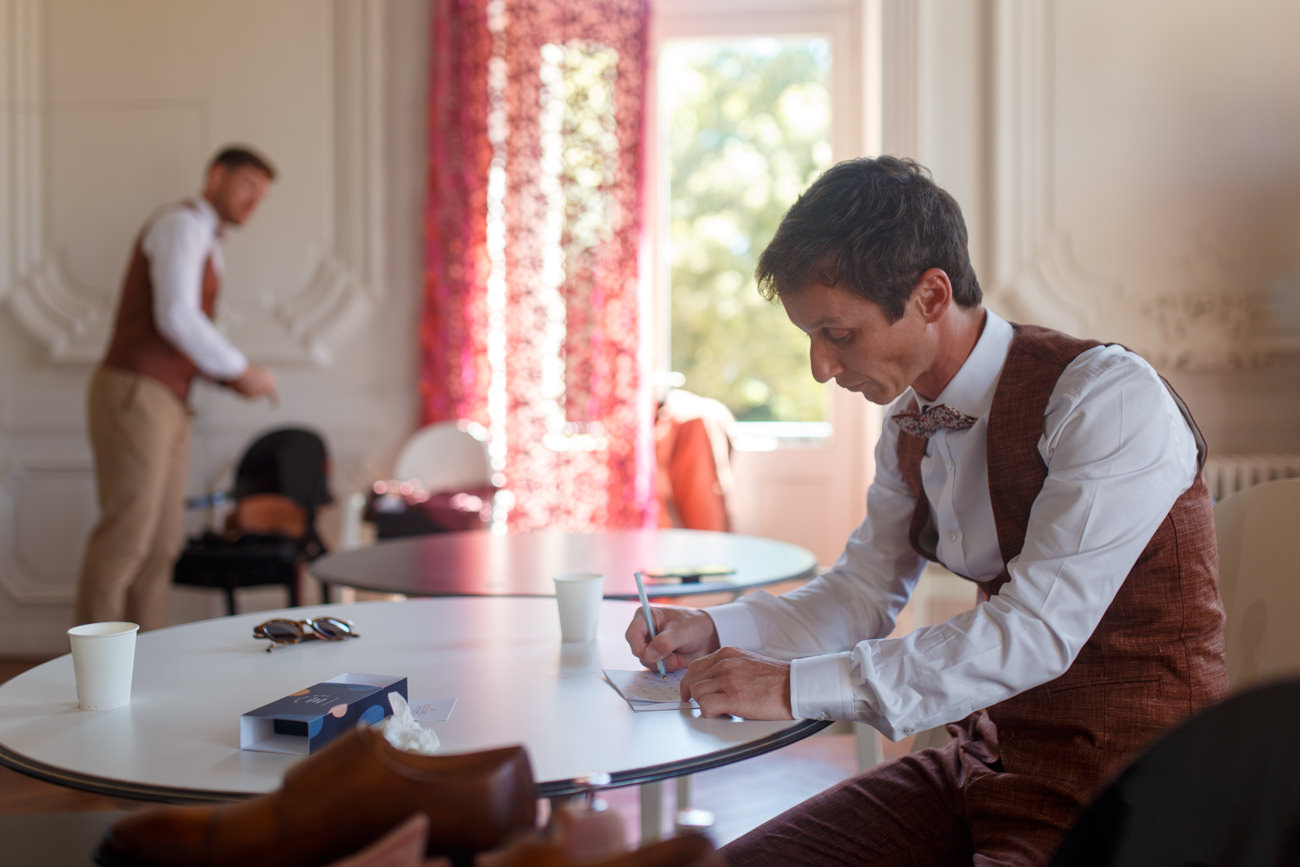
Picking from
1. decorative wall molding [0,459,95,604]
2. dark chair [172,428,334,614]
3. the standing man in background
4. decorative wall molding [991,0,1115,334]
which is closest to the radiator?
decorative wall molding [991,0,1115,334]

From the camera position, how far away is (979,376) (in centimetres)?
133

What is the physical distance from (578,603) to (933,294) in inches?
24.9

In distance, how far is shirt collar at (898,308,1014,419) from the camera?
1324 mm

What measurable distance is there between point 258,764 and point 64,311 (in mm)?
4204

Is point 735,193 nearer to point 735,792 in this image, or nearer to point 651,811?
point 735,792

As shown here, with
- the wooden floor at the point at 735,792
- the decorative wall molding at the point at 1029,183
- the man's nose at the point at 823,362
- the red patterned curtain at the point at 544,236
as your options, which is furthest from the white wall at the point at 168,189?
the man's nose at the point at 823,362

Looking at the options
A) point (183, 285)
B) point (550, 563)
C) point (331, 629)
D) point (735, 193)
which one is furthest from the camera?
point (735, 193)

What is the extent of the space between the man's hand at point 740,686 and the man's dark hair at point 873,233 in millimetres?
473

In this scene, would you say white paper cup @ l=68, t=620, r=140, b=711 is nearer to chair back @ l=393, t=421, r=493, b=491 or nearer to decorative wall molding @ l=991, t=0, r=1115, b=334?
chair back @ l=393, t=421, r=493, b=491

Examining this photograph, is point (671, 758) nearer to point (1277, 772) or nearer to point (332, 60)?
point (1277, 772)

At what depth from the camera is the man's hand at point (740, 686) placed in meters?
1.07

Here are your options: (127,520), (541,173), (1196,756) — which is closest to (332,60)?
(541,173)

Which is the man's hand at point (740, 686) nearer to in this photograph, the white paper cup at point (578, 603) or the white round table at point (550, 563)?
the white paper cup at point (578, 603)

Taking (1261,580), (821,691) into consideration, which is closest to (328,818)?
(821,691)
